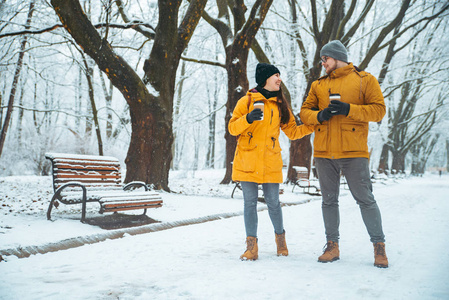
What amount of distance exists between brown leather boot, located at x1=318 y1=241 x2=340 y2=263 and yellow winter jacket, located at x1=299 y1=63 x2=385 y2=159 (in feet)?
2.69

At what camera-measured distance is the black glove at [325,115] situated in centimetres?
297

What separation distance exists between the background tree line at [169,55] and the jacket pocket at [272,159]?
0.92 metres

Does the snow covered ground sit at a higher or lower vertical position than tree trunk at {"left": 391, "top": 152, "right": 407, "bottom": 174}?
lower

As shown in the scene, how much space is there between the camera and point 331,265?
2975mm

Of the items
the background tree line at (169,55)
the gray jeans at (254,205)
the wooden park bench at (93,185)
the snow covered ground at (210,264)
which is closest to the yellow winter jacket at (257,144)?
the gray jeans at (254,205)

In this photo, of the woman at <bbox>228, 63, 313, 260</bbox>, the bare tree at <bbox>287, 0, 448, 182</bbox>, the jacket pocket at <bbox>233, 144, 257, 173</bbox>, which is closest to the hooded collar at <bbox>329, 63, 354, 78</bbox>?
the woman at <bbox>228, 63, 313, 260</bbox>

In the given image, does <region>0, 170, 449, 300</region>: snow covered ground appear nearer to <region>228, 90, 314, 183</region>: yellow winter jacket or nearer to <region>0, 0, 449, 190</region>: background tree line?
<region>228, 90, 314, 183</region>: yellow winter jacket

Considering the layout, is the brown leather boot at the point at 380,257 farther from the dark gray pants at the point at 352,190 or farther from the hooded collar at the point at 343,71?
the hooded collar at the point at 343,71

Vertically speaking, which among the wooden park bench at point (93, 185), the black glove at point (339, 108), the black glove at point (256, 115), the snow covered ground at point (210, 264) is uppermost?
the black glove at point (339, 108)

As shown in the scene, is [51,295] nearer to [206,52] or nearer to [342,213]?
[342,213]

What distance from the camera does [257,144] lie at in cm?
322

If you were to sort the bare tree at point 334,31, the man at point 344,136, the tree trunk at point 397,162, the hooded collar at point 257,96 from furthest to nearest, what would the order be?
the tree trunk at point 397,162
the bare tree at point 334,31
the hooded collar at point 257,96
the man at point 344,136

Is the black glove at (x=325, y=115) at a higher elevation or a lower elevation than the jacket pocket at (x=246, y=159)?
higher

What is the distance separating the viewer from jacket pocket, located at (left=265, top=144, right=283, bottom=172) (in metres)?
3.20
